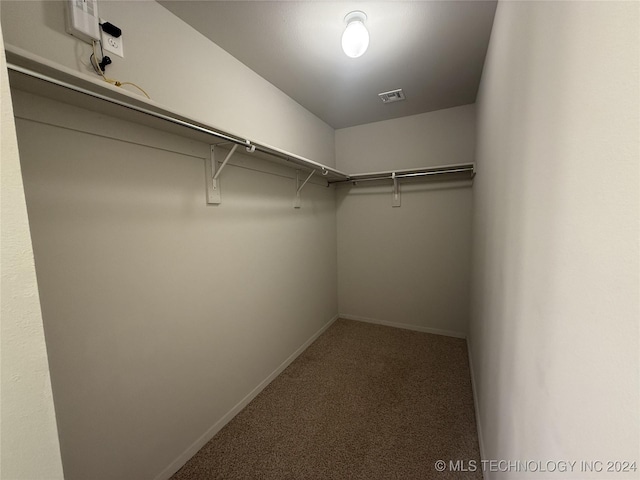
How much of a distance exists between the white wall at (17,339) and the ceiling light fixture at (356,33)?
1488 mm

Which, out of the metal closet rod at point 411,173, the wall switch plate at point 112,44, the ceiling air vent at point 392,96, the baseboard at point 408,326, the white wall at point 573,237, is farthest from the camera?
the baseboard at point 408,326

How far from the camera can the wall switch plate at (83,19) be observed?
1.03 meters

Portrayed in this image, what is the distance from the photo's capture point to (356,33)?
1.47 metres

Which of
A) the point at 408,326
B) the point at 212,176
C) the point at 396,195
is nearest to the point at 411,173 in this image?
the point at 396,195

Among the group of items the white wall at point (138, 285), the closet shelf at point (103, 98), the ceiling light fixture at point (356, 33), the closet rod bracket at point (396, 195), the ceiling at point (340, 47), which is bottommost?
the white wall at point (138, 285)

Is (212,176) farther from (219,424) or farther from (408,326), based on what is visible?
(408,326)

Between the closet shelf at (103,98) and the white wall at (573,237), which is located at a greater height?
the closet shelf at (103,98)

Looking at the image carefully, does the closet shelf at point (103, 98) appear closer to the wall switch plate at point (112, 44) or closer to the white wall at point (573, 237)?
the wall switch plate at point (112, 44)

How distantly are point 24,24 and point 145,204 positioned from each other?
2.40 feet

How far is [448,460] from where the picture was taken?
1523mm

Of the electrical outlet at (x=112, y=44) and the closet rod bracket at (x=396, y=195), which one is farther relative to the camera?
the closet rod bracket at (x=396, y=195)

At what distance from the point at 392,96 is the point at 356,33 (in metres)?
1.09

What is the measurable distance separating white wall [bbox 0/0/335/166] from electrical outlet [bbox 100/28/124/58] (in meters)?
0.03

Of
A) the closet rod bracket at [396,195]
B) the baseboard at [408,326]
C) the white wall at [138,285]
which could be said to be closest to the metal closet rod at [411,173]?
the closet rod bracket at [396,195]
